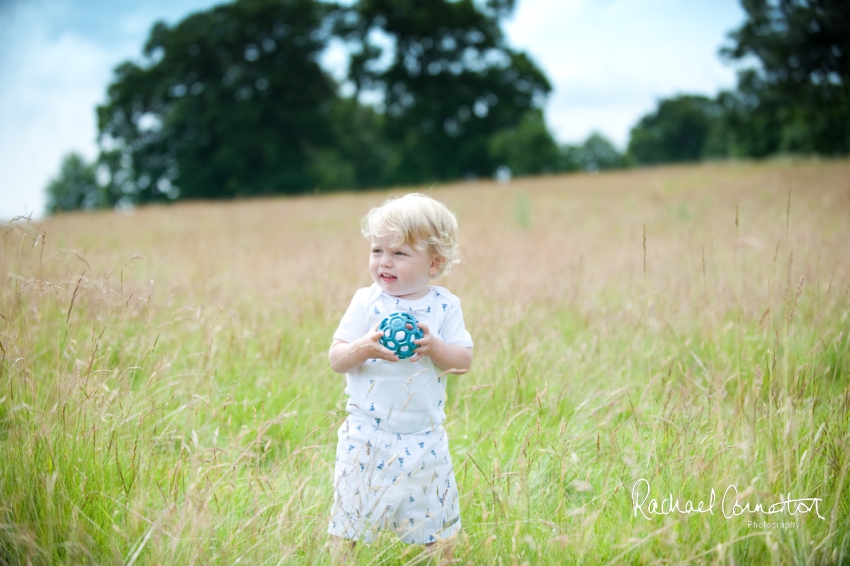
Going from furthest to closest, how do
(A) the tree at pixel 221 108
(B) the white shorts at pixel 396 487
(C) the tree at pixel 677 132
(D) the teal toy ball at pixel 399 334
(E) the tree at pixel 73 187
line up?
(C) the tree at pixel 677 132
(E) the tree at pixel 73 187
(A) the tree at pixel 221 108
(B) the white shorts at pixel 396 487
(D) the teal toy ball at pixel 399 334

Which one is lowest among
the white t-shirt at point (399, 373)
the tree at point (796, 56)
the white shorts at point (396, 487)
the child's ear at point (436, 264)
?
the white shorts at point (396, 487)

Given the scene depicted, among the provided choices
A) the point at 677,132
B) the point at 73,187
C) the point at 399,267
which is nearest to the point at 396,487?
the point at 399,267

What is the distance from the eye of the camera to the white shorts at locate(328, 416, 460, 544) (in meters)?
1.99

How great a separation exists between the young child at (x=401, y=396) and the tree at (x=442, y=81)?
31907 millimetres

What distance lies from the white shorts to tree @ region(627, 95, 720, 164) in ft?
264

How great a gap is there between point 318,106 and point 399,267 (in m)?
34.6

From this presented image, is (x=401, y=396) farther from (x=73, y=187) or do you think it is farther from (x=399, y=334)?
(x=73, y=187)

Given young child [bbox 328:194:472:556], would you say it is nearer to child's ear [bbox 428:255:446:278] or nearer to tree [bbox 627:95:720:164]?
child's ear [bbox 428:255:446:278]

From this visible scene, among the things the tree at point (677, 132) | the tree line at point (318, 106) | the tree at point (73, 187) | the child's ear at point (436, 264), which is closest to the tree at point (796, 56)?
the tree line at point (318, 106)

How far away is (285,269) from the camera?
231 inches

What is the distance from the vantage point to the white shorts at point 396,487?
1.99 metres

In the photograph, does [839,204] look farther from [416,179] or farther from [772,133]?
[772,133]

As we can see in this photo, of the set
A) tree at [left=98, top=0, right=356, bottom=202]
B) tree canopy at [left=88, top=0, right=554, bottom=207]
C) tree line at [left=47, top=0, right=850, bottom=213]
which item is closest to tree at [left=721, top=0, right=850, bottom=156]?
tree line at [left=47, top=0, right=850, bottom=213]

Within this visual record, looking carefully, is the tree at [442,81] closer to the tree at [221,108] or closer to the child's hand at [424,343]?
the tree at [221,108]
